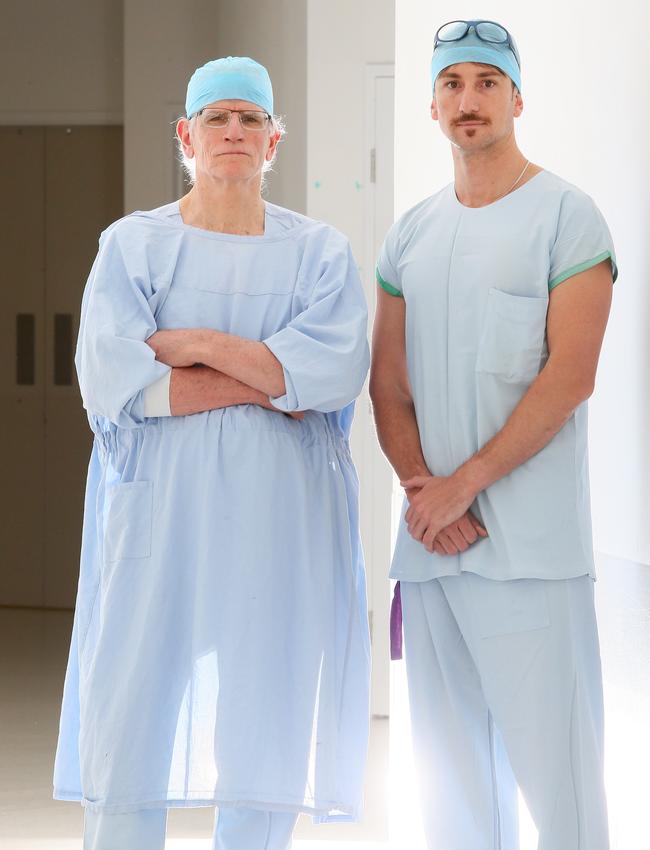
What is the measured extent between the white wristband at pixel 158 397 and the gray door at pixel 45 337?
472 cm

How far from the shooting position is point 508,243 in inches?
71.2

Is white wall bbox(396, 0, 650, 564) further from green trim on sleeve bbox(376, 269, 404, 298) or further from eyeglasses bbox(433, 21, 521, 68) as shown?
green trim on sleeve bbox(376, 269, 404, 298)

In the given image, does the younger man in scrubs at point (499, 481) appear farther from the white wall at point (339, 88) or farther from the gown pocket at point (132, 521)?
the white wall at point (339, 88)

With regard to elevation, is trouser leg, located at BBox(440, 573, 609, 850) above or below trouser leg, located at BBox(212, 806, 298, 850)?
above

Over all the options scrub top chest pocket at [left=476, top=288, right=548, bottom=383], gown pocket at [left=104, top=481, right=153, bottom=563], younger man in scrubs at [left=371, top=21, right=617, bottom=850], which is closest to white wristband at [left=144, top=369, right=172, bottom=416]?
gown pocket at [left=104, top=481, right=153, bottom=563]

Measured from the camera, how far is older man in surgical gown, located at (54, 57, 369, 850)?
186 centimetres

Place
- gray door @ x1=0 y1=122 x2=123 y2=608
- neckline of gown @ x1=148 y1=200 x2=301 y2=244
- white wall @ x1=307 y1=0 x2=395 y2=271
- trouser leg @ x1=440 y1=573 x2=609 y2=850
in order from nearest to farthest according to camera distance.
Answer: trouser leg @ x1=440 y1=573 x2=609 y2=850 < neckline of gown @ x1=148 y1=200 x2=301 y2=244 < white wall @ x1=307 y1=0 x2=395 y2=271 < gray door @ x1=0 y1=122 x2=123 y2=608

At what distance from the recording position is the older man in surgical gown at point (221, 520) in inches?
73.0

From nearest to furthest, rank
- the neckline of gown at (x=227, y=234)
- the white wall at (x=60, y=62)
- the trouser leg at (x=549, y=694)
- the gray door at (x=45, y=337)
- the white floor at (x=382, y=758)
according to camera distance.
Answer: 1. the trouser leg at (x=549, y=694)
2. the neckline of gown at (x=227, y=234)
3. the white floor at (x=382, y=758)
4. the white wall at (x=60, y=62)
5. the gray door at (x=45, y=337)

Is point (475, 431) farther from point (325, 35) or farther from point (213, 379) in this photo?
point (325, 35)

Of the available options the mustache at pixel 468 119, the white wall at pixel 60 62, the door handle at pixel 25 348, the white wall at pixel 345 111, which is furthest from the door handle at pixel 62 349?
the mustache at pixel 468 119

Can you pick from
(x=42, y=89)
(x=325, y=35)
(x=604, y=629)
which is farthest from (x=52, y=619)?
(x=604, y=629)

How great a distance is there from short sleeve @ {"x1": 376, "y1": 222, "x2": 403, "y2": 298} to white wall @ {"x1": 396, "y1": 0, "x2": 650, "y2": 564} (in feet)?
1.35

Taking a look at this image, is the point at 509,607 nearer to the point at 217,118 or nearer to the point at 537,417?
the point at 537,417
